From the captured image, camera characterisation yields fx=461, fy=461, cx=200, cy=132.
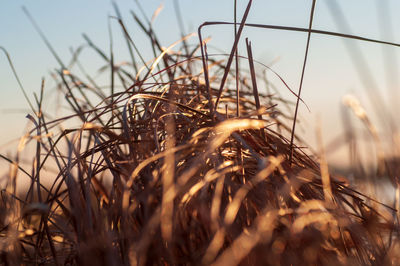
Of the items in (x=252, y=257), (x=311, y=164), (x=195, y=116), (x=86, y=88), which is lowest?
(x=252, y=257)

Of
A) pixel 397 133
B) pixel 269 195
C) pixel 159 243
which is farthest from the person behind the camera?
pixel 397 133

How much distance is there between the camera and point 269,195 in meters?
0.73

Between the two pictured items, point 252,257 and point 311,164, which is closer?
point 252,257

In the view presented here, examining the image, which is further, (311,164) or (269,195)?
(311,164)

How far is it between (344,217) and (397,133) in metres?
0.29

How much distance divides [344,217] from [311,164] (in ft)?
0.81

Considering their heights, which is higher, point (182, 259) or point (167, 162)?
point (167, 162)

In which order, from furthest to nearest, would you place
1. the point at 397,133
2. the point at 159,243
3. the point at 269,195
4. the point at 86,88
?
the point at 86,88
the point at 397,133
the point at 269,195
the point at 159,243

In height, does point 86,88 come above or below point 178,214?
above

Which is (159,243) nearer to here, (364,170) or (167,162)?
(167,162)

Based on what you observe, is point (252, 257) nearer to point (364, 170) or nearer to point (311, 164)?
point (311, 164)

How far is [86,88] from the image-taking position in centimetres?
121

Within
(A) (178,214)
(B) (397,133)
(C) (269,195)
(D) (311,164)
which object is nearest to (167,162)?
(A) (178,214)

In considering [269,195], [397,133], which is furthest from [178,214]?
[397,133]
